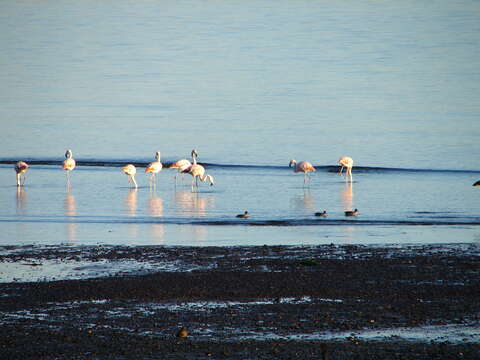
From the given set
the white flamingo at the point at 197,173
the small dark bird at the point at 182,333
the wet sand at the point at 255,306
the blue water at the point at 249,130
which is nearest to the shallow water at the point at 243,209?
the blue water at the point at 249,130

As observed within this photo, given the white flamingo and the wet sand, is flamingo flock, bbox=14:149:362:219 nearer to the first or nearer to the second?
the white flamingo

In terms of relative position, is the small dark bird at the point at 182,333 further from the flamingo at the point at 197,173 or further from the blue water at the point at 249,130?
the flamingo at the point at 197,173

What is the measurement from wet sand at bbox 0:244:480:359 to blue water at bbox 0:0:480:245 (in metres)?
2.74

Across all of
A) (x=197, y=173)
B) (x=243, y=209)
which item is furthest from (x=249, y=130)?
(x=243, y=209)

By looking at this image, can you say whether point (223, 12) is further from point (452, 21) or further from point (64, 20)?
point (452, 21)

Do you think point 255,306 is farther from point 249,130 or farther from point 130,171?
point 249,130

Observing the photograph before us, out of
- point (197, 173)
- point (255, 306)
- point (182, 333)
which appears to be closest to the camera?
point (182, 333)

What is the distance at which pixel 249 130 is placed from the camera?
49719 millimetres

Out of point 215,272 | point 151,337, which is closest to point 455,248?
point 215,272

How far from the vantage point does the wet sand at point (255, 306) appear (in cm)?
1120

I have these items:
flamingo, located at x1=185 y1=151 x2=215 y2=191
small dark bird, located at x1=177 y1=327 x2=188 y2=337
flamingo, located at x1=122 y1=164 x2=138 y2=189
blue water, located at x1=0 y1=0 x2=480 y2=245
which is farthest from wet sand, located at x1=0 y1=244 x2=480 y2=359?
flamingo, located at x1=122 y1=164 x2=138 y2=189

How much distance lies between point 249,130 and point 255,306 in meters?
36.7

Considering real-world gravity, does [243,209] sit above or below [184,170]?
below

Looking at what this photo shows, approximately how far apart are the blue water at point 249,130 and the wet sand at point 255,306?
2.74 metres
